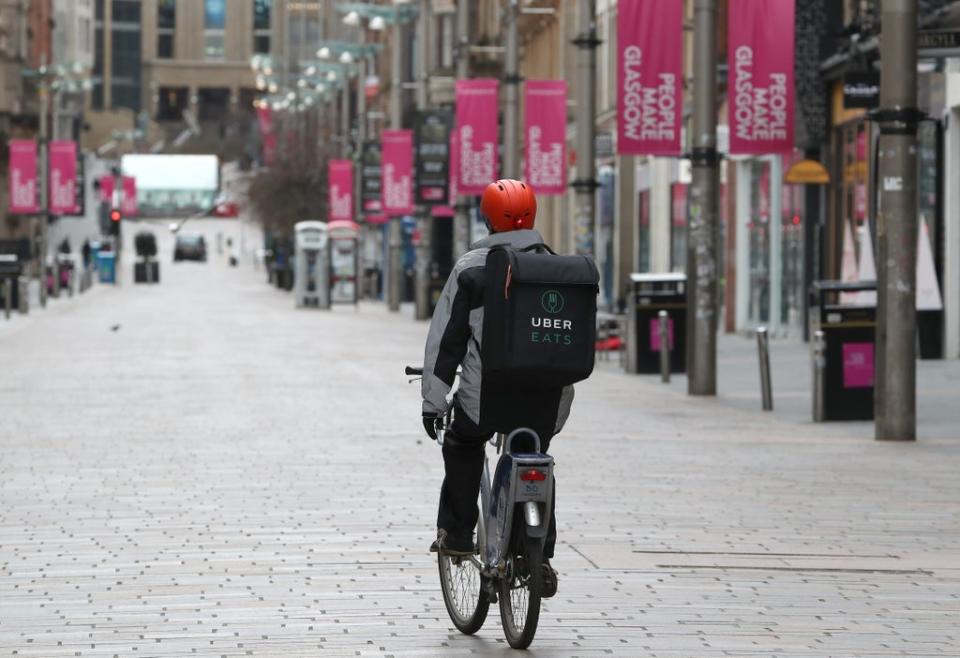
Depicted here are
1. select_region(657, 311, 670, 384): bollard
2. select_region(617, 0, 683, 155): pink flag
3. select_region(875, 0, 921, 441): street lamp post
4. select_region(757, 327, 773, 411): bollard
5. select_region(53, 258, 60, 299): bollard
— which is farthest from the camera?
select_region(53, 258, 60, 299): bollard

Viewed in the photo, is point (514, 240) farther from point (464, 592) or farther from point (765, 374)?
point (765, 374)

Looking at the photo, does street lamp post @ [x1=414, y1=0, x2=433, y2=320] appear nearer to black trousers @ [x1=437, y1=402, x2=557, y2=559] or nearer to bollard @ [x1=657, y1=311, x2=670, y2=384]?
bollard @ [x1=657, y1=311, x2=670, y2=384]

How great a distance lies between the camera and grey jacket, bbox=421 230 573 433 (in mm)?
8297

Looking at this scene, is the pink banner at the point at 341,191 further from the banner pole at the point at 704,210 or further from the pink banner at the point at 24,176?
the banner pole at the point at 704,210

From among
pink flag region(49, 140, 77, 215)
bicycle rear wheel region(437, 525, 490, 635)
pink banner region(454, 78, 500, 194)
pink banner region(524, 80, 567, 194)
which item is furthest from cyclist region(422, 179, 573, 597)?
pink flag region(49, 140, 77, 215)

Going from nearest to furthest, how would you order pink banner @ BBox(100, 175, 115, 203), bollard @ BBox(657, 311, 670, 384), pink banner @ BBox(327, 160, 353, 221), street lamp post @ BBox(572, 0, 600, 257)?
bollard @ BBox(657, 311, 670, 384)
street lamp post @ BBox(572, 0, 600, 257)
pink banner @ BBox(327, 160, 353, 221)
pink banner @ BBox(100, 175, 115, 203)

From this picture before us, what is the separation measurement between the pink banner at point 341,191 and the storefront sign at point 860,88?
56113 millimetres

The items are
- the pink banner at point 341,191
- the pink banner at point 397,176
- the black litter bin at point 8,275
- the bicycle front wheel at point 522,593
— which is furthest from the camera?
the pink banner at point 341,191

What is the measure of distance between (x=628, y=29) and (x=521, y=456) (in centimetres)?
1909

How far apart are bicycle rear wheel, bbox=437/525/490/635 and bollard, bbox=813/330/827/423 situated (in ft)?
36.7

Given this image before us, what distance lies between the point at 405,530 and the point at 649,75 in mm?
15560

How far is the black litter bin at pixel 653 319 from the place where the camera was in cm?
2844

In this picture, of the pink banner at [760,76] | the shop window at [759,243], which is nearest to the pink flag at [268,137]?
the shop window at [759,243]

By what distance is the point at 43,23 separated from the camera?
431 ft
